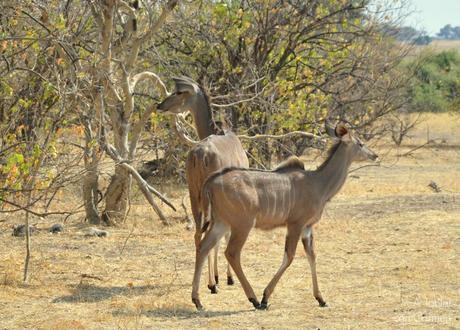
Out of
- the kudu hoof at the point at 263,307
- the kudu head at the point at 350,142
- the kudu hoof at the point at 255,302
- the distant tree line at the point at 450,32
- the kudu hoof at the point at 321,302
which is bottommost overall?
the kudu hoof at the point at 321,302

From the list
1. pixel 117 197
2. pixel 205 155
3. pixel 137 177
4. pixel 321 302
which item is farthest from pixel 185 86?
pixel 321 302

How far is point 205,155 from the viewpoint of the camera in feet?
28.2

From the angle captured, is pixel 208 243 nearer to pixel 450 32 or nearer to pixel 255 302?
pixel 255 302

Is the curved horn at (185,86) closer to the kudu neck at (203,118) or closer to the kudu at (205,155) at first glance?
the kudu at (205,155)

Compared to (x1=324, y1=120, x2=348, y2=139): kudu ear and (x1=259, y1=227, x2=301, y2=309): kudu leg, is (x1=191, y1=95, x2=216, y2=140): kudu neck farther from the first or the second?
(x1=259, y1=227, x2=301, y2=309): kudu leg

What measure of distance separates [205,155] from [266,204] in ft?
3.38

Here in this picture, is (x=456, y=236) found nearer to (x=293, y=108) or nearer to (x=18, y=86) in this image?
(x=293, y=108)

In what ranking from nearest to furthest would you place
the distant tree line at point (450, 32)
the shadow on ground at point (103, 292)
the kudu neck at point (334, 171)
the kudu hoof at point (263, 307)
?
1. the kudu hoof at point (263, 307)
2. the shadow on ground at point (103, 292)
3. the kudu neck at point (334, 171)
4. the distant tree line at point (450, 32)

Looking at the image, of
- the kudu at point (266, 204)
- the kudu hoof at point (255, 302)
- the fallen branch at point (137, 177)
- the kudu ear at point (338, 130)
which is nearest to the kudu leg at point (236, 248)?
the kudu at point (266, 204)

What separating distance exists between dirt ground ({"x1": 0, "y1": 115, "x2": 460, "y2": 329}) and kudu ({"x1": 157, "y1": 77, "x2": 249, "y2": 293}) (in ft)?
2.14

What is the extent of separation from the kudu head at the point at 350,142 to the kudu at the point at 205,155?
3.13ft

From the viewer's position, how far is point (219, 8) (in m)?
13.6

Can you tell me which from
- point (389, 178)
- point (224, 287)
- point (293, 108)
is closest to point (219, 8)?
point (293, 108)

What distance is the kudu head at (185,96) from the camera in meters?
10.1
